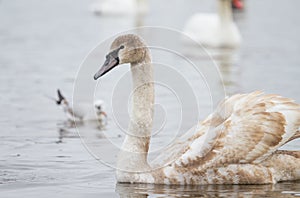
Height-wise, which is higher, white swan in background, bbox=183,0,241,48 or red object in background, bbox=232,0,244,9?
red object in background, bbox=232,0,244,9

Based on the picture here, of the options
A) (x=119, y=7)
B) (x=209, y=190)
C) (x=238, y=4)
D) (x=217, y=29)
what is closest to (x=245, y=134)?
(x=209, y=190)

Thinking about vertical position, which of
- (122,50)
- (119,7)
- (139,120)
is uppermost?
(119,7)

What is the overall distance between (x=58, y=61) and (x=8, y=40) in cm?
424

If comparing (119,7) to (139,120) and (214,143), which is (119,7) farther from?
(214,143)

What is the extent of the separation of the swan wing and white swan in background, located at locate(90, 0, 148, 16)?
22240 millimetres

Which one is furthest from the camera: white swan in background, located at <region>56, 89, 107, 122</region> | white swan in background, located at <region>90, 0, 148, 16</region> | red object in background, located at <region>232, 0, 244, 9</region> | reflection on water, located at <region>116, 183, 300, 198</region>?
red object in background, located at <region>232, 0, 244, 9</region>

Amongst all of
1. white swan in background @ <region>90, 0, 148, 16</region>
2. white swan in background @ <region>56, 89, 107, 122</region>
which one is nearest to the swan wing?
white swan in background @ <region>56, 89, 107, 122</region>

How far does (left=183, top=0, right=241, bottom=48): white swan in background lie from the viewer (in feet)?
70.7

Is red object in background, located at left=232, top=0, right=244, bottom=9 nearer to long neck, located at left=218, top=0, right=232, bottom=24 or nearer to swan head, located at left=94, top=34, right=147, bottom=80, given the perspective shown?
long neck, located at left=218, top=0, right=232, bottom=24

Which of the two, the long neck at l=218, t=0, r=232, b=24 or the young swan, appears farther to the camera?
the long neck at l=218, t=0, r=232, b=24

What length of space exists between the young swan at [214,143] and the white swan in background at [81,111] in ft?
13.2

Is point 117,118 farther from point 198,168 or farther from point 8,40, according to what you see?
point 8,40

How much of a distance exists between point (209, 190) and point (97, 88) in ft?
24.1

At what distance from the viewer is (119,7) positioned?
31.3 metres
